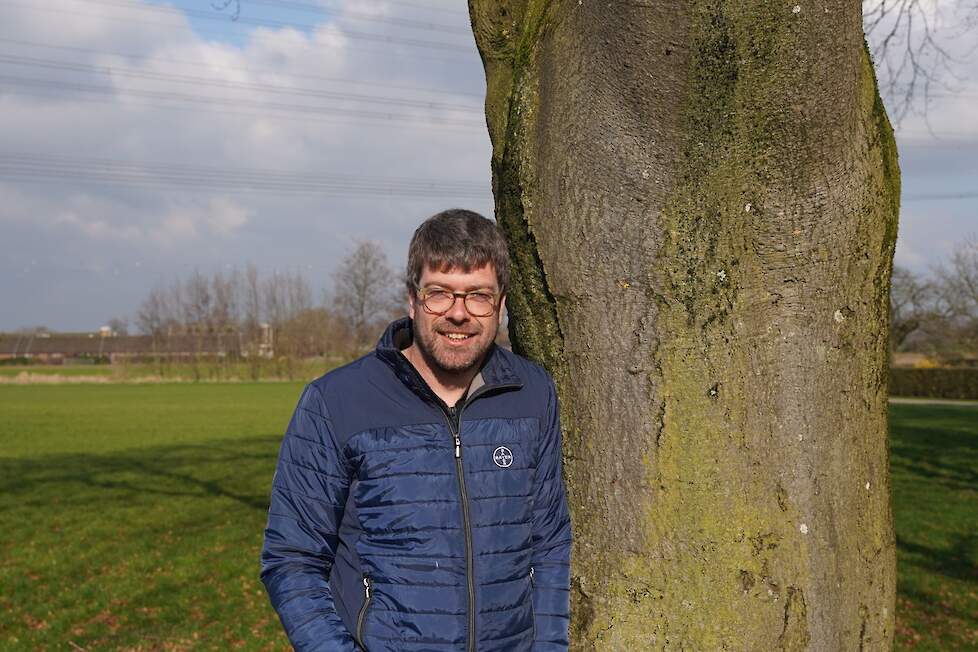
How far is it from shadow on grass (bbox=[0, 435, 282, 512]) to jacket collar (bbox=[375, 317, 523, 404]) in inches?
413

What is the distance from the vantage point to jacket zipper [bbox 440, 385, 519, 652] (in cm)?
205

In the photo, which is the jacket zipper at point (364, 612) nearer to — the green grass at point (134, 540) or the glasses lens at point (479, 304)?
the glasses lens at point (479, 304)

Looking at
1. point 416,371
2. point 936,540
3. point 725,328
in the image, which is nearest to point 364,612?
point 416,371

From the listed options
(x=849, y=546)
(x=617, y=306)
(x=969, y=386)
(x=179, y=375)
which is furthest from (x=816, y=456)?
(x=179, y=375)

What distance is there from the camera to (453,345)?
7.13 ft

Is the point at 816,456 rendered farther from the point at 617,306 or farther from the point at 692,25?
the point at 692,25

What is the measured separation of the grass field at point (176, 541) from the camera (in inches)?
267

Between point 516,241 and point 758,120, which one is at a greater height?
point 758,120

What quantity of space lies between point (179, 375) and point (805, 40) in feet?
217

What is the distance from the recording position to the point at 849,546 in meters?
2.24

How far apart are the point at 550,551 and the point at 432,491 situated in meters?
0.39

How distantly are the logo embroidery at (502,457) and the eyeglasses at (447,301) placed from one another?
350mm

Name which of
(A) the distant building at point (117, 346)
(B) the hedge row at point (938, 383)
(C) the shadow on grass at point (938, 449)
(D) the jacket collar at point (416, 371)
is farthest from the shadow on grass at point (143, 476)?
(A) the distant building at point (117, 346)

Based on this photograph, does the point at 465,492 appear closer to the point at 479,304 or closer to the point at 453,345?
the point at 453,345
